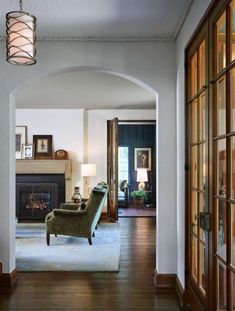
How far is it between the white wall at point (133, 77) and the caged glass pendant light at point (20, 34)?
1679 mm

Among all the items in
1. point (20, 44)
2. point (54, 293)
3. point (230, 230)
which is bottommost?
point (54, 293)

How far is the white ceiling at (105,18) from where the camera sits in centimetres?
318

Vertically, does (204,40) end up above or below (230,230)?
above

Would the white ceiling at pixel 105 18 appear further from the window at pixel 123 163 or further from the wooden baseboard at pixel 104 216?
the window at pixel 123 163

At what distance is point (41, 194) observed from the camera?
8.83 m

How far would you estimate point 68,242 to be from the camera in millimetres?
6453

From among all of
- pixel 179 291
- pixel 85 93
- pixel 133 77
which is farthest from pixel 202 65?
pixel 85 93

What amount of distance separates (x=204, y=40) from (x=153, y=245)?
4147 millimetres

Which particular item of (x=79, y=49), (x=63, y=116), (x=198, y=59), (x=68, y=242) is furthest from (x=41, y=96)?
(x=198, y=59)

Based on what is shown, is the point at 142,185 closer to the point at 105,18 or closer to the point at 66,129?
the point at 66,129

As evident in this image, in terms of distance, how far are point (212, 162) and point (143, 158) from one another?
9316mm

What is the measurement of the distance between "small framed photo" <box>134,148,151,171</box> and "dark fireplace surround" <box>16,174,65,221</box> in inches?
143

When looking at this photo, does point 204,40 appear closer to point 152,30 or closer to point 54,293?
point 152,30

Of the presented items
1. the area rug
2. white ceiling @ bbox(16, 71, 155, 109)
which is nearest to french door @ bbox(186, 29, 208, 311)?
the area rug
